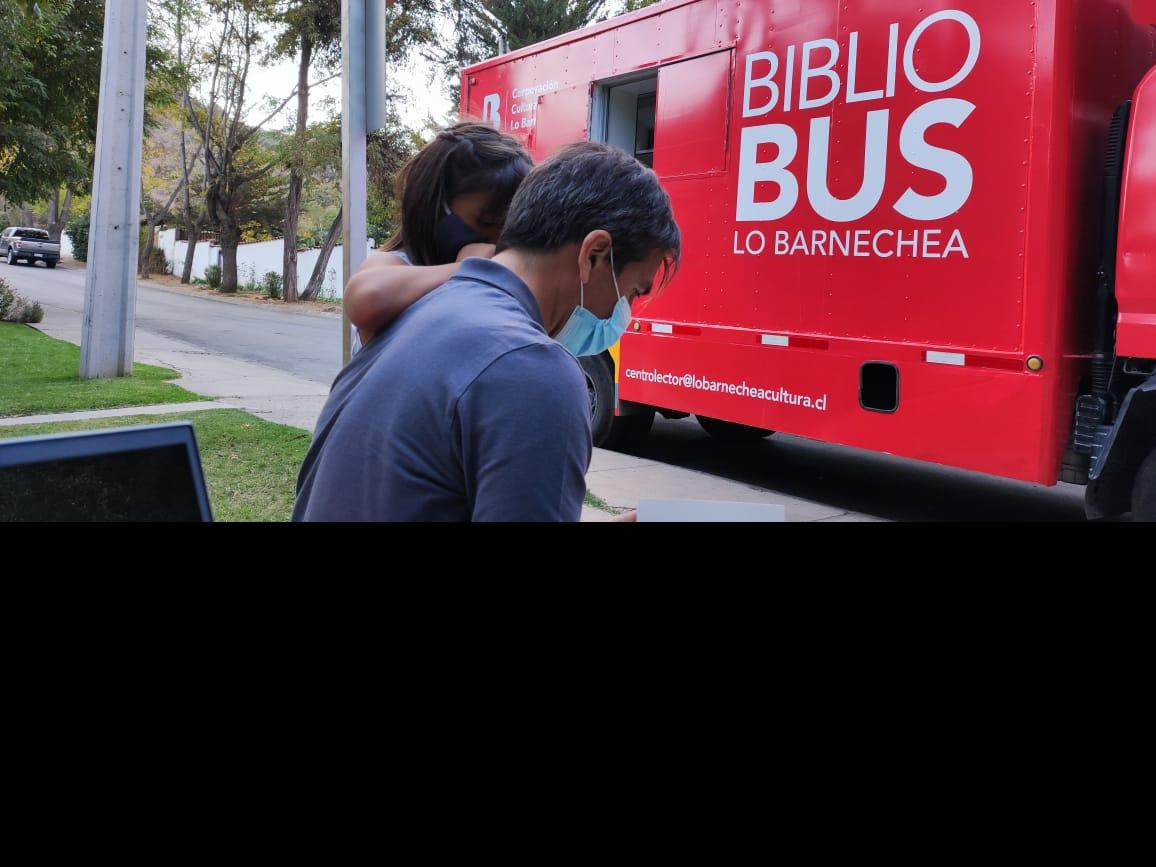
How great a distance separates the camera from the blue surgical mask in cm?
192

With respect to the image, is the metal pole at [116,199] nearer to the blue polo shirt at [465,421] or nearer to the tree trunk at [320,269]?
the blue polo shirt at [465,421]

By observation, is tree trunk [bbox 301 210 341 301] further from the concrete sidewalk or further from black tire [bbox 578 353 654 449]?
black tire [bbox 578 353 654 449]

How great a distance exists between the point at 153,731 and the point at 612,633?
304mm

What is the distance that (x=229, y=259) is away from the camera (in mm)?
38531

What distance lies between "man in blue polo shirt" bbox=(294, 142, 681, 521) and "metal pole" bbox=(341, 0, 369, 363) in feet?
10.3

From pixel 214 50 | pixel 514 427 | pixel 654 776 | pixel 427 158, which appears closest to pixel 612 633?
pixel 654 776

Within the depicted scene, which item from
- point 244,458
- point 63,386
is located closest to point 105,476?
point 244,458

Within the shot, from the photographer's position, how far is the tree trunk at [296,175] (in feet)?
108

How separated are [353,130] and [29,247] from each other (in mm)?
46018

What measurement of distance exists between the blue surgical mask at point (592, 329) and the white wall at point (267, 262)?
33363 millimetres

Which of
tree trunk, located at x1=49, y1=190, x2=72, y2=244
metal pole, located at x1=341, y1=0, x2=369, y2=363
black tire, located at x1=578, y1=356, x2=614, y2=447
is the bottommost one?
black tire, located at x1=578, y1=356, x2=614, y2=447

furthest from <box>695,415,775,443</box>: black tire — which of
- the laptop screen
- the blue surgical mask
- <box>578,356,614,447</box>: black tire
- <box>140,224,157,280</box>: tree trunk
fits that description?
<box>140,224,157,280</box>: tree trunk

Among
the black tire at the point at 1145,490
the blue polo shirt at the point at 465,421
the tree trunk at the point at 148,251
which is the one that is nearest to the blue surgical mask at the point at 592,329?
the blue polo shirt at the point at 465,421

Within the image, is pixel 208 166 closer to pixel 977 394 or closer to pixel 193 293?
pixel 193 293
